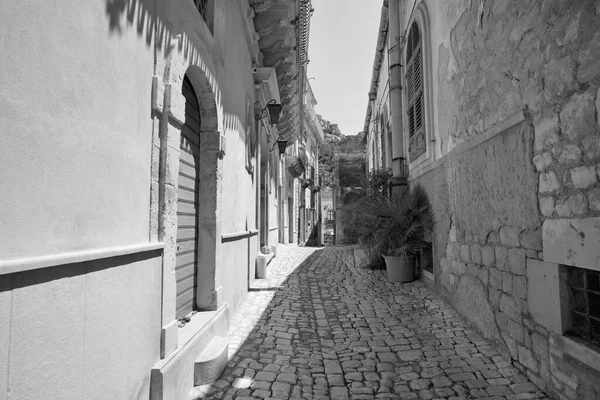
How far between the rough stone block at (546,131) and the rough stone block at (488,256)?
125 centimetres

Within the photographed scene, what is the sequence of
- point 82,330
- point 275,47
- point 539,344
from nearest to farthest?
1. point 82,330
2. point 539,344
3. point 275,47

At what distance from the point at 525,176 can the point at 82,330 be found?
129 inches

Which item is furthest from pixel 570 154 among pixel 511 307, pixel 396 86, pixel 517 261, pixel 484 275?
pixel 396 86

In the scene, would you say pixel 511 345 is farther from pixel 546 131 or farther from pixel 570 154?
pixel 546 131

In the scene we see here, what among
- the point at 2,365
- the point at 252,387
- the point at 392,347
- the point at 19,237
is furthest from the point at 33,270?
the point at 392,347

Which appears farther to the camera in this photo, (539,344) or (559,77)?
(539,344)

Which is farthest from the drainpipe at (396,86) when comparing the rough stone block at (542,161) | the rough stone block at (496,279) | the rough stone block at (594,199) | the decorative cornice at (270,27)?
the rough stone block at (594,199)

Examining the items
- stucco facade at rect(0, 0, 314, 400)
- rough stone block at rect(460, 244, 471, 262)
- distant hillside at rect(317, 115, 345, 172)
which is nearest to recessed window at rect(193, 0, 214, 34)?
A: stucco facade at rect(0, 0, 314, 400)

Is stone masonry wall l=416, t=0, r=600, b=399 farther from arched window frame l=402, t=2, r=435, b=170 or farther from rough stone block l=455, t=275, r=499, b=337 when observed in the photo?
arched window frame l=402, t=2, r=435, b=170

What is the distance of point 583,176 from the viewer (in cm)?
226

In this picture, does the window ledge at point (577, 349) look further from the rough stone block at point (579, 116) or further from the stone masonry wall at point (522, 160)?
the rough stone block at point (579, 116)

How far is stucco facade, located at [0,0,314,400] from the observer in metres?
1.33

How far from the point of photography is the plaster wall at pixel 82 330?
1297 millimetres

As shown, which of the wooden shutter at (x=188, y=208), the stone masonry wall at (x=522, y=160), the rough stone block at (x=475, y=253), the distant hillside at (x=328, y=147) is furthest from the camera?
the distant hillside at (x=328, y=147)
